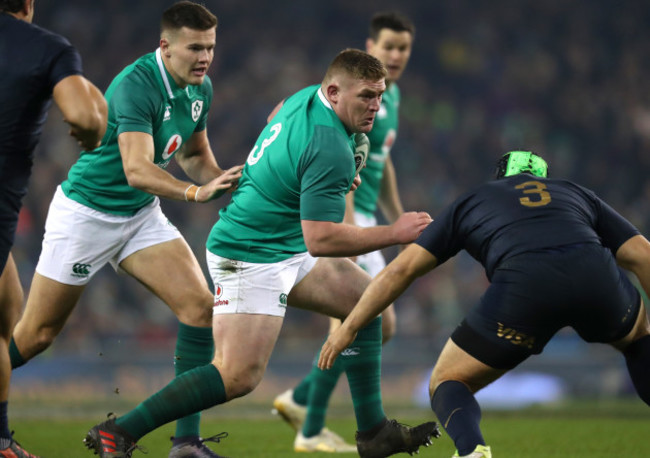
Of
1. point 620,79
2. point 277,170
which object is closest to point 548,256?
point 277,170

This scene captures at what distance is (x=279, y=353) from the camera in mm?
11609

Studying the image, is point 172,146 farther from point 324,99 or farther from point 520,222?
point 520,222

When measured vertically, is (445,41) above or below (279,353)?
above

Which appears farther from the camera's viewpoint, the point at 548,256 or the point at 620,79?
the point at 620,79

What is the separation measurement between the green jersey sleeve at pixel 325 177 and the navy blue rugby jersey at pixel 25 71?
123cm

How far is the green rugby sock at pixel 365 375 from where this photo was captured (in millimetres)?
5309

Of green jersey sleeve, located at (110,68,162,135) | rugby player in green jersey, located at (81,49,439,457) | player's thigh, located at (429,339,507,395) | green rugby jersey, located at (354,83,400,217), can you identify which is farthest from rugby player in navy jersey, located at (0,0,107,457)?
green rugby jersey, located at (354,83,400,217)

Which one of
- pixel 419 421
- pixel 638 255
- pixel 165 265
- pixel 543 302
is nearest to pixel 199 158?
pixel 165 265

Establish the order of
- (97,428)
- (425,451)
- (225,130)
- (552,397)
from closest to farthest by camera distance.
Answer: (97,428) → (425,451) → (552,397) → (225,130)

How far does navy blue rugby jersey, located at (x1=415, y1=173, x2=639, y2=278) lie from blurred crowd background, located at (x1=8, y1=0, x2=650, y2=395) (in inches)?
318

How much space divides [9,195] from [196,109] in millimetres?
1673

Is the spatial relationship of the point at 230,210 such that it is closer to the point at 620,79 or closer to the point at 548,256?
the point at 548,256

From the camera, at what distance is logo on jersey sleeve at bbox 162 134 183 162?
5684 millimetres

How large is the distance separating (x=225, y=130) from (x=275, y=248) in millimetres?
10816
